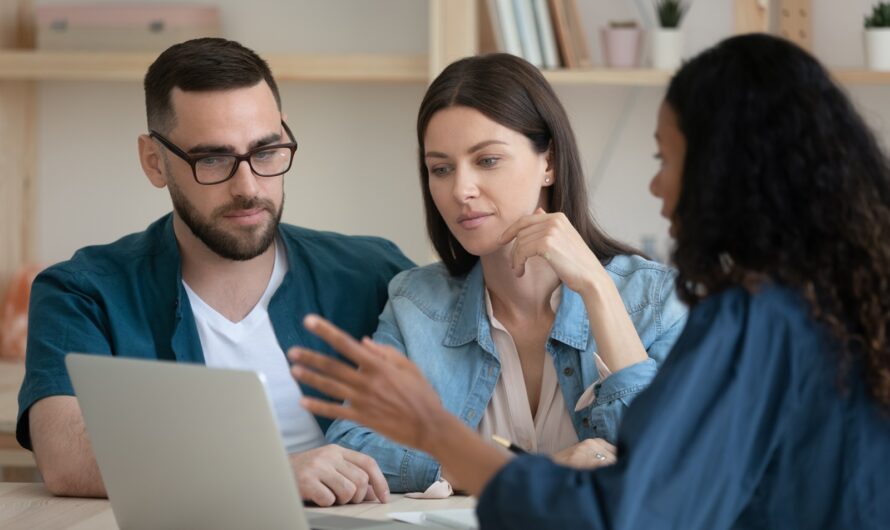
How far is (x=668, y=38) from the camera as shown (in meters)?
2.92

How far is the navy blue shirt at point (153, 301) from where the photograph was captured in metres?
1.93

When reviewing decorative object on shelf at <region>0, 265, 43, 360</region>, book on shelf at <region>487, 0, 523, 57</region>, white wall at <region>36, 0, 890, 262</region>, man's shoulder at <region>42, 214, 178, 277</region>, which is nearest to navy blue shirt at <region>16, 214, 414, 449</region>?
man's shoulder at <region>42, 214, 178, 277</region>

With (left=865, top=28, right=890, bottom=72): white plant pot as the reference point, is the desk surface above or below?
below

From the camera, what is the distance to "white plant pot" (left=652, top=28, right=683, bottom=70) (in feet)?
9.57

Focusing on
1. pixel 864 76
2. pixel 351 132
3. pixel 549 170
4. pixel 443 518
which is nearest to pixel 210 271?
pixel 549 170

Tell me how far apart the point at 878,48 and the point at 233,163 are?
1.61m

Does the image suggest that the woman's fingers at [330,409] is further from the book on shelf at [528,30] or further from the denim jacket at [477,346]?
the book on shelf at [528,30]

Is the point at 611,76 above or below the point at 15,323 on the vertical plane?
above

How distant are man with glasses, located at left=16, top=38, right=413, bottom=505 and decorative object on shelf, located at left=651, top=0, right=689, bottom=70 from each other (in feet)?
3.59

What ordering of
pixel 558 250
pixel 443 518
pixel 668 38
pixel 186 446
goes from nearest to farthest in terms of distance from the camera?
pixel 186 446, pixel 443 518, pixel 558 250, pixel 668 38

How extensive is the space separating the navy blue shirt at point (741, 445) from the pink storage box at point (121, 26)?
7.70 ft

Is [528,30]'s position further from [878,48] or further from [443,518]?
[443,518]

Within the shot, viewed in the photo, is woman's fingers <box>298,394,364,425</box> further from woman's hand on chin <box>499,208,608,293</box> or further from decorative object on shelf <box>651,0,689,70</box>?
decorative object on shelf <box>651,0,689,70</box>

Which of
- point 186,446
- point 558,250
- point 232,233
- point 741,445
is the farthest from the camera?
point 232,233
